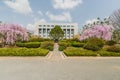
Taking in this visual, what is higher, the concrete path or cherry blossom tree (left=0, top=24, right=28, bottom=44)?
cherry blossom tree (left=0, top=24, right=28, bottom=44)

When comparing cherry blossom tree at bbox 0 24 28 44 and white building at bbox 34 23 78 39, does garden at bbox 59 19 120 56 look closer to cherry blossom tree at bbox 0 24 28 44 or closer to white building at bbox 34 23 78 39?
cherry blossom tree at bbox 0 24 28 44

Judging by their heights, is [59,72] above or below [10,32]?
below

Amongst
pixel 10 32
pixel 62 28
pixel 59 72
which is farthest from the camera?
pixel 62 28

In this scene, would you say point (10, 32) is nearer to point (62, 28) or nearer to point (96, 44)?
point (96, 44)

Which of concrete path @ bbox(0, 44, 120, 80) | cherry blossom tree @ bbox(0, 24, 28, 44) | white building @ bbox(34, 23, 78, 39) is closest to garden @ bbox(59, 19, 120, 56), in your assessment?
cherry blossom tree @ bbox(0, 24, 28, 44)

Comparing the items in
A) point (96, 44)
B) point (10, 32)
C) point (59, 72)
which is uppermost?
point (10, 32)

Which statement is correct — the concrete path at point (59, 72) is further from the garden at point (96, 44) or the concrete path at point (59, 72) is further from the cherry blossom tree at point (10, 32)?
the cherry blossom tree at point (10, 32)

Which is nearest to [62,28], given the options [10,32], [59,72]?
[10,32]

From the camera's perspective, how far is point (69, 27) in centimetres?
10438

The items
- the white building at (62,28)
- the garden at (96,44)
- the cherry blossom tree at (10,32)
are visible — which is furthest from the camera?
the white building at (62,28)

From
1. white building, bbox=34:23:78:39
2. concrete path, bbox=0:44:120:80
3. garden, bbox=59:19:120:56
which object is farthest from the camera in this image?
white building, bbox=34:23:78:39

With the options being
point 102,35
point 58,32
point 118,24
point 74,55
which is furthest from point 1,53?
point 58,32

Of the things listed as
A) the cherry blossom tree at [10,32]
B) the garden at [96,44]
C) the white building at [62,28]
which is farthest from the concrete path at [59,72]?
the white building at [62,28]

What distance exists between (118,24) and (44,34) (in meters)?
58.9
